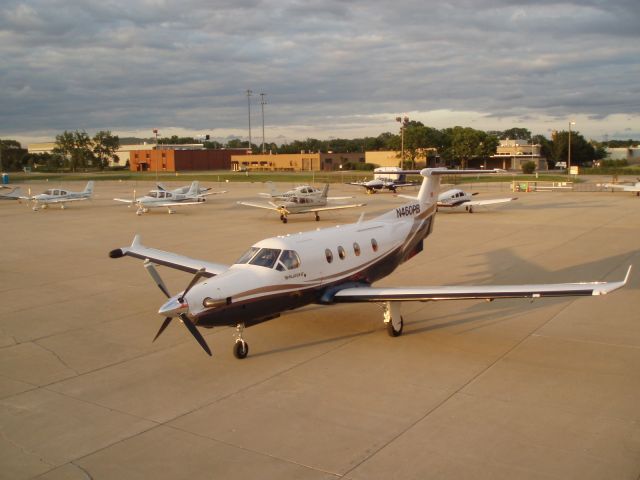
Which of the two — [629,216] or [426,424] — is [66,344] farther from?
[629,216]

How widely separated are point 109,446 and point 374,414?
13.9ft

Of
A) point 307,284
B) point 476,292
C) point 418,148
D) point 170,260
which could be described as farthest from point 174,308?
point 418,148

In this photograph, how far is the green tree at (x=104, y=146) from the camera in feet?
542

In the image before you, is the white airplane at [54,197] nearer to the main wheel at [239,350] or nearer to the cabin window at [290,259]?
the cabin window at [290,259]

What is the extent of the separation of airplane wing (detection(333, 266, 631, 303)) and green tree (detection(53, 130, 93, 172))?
164 metres

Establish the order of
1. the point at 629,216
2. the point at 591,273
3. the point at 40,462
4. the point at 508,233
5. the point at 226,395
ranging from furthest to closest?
the point at 629,216 < the point at 508,233 < the point at 591,273 < the point at 226,395 < the point at 40,462

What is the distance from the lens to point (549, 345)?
1345 centimetres

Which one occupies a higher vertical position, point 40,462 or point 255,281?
point 255,281

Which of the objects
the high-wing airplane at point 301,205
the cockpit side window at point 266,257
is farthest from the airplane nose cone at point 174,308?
the high-wing airplane at point 301,205

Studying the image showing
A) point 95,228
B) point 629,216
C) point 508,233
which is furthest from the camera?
point 629,216

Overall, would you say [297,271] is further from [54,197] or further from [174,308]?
[54,197]

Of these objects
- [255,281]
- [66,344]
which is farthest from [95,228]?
[255,281]

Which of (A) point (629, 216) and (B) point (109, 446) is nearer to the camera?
(B) point (109, 446)

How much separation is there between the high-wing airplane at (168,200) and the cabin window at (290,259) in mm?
31309
